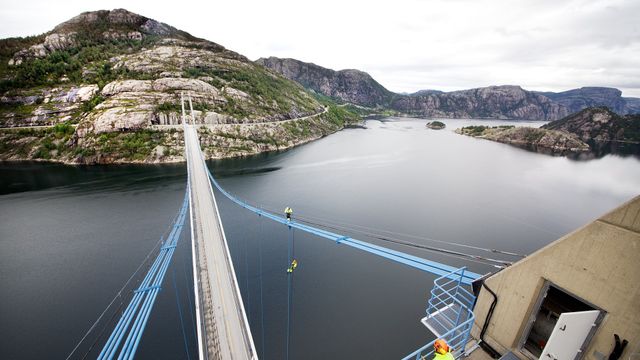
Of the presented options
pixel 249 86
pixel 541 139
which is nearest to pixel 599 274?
pixel 249 86

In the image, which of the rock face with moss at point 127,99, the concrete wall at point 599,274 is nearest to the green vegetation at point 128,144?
the rock face with moss at point 127,99

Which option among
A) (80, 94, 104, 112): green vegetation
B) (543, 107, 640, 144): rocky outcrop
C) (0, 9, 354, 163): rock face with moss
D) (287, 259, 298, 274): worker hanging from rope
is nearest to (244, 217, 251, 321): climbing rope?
(287, 259, 298, 274): worker hanging from rope

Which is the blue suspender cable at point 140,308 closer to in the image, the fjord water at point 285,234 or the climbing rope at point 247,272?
the fjord water at point 285,234

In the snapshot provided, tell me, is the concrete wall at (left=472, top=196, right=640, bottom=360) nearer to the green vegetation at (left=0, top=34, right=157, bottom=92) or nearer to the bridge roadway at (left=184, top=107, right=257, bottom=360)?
the bridge roadway at (left=184, top=107, right=257, bottom=360)

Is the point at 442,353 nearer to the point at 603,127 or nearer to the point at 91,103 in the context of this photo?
the point at 91,103

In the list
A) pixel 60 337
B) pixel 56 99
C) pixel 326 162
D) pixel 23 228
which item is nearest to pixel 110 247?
pixel 60 337

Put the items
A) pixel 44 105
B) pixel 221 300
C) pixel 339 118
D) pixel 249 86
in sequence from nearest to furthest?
pixel 221 300
pixel 44 105
pixel 249 86
pixel 339 118
